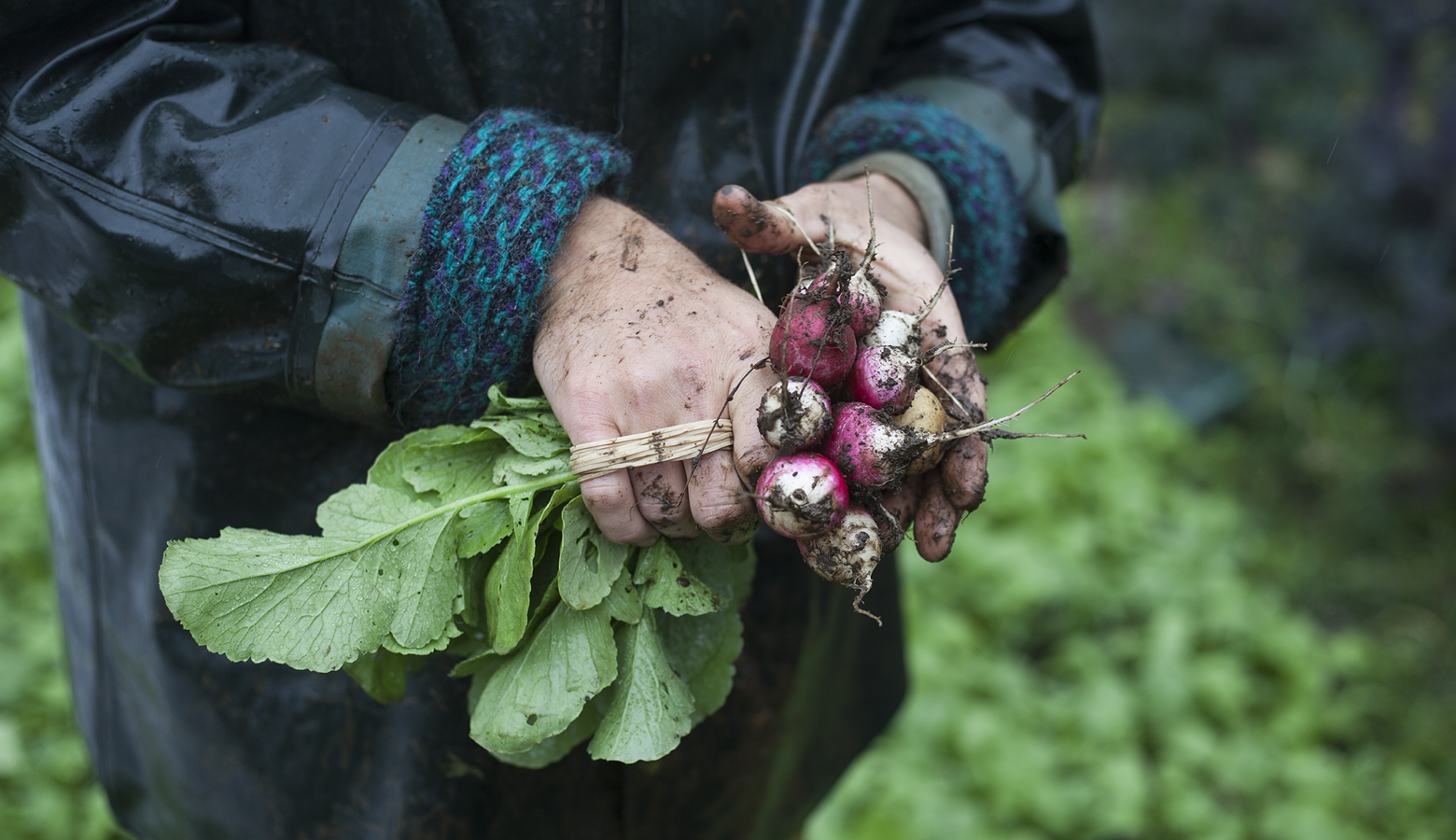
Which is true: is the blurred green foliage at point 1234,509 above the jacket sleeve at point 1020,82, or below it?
below

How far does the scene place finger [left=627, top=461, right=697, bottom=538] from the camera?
4.00 ft

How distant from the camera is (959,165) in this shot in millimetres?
1649

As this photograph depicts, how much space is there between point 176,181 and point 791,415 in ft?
2.66

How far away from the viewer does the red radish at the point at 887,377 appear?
129cm

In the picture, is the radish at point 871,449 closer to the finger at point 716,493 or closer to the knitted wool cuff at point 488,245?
the finger at point 716,493

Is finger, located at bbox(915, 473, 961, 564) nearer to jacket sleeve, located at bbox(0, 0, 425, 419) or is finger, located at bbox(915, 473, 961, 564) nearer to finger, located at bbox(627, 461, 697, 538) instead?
finger, located at bbox(627, 461, 697, 538)

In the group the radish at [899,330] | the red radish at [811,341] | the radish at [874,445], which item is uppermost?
the red radish at [811,341]

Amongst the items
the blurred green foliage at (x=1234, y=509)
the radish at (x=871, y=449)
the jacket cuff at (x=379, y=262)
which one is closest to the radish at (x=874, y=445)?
the radish at (x=871, y=449)

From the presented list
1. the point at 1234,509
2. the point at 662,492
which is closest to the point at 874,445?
the point at 662,492

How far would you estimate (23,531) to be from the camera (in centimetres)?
393

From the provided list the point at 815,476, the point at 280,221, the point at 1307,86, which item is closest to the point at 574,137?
the point at 280,221

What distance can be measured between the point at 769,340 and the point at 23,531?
13.1 ft

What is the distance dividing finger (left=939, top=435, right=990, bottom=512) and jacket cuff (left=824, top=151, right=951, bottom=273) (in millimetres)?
390

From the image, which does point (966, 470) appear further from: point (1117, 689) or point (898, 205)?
point (1117, 689)
